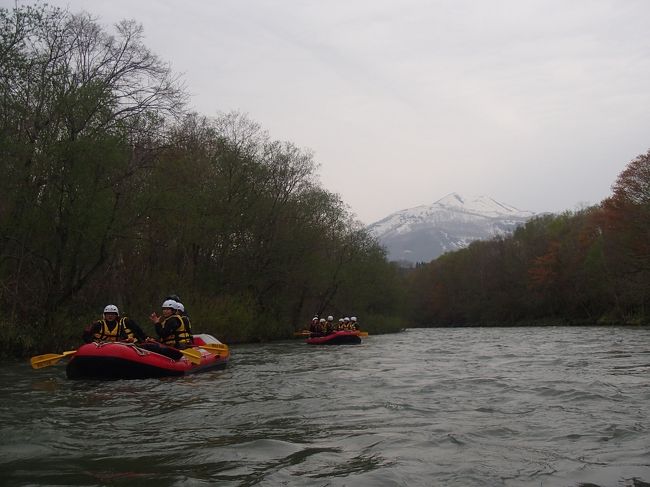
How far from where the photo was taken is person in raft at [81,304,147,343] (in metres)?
12.6

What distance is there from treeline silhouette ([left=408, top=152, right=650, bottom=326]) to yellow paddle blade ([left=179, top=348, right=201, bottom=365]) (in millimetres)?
33072

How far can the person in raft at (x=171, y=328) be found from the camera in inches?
524

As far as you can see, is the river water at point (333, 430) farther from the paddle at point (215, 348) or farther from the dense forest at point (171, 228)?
the dense forest at point (171, 228)

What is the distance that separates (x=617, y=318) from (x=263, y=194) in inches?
1133

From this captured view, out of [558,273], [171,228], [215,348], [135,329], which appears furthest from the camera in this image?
[558,273]

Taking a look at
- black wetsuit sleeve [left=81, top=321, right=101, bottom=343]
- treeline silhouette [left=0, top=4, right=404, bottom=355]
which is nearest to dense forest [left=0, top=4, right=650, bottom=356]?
treeline silhouette [left=0, top=4, right=404, bottom=355]

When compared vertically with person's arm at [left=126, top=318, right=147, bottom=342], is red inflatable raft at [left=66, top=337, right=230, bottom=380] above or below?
below

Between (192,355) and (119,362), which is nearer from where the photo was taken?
(119,362)

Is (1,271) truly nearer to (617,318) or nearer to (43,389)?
(43,389)

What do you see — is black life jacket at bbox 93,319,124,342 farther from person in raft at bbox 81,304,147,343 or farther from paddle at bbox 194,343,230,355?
paddle at bbox 194,343,230,355

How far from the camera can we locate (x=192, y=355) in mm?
13055

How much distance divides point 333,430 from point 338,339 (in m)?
19.7

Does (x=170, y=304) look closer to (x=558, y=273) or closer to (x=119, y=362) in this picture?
(x=119, y=362)

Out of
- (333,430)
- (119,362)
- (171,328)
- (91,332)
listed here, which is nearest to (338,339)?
(171,328)
